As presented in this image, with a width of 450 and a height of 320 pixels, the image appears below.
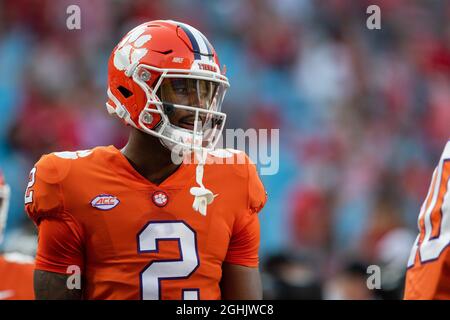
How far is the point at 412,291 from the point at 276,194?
4.56 m

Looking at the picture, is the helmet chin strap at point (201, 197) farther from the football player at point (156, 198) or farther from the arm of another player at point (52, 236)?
the arm of another player at point (52, 236)

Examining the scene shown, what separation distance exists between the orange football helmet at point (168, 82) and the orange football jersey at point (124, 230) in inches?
6.4

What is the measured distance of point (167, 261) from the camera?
2.86 m

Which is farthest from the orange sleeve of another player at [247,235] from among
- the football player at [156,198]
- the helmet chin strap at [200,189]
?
the helmet chin strap at [200,189]

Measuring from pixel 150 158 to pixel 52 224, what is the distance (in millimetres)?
389

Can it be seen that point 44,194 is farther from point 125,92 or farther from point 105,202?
point 125,92

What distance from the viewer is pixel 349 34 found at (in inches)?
312

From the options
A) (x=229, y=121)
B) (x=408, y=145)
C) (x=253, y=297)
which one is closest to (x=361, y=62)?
(x=408, y=145)

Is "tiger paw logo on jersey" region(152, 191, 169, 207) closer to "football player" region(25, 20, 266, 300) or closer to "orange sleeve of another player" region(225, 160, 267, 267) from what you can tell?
"football player" region(25, 20, 266, 300)

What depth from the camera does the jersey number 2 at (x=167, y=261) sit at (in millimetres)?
2848

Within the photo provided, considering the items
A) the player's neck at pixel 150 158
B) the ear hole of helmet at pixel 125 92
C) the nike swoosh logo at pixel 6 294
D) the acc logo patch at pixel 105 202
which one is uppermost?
the ear hole of helmet at pixel 125 92

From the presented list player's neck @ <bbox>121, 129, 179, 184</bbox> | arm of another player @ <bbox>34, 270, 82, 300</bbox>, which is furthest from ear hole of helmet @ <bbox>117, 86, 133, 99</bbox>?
arm of another player @ <bbox>34, 270, 82, 300</bbox>

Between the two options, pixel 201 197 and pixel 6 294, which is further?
pixel 6 294

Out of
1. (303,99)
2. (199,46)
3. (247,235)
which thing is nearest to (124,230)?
(247,235)
